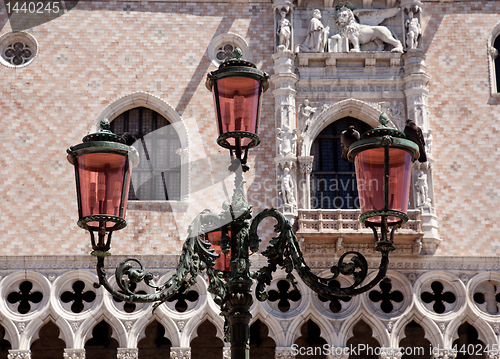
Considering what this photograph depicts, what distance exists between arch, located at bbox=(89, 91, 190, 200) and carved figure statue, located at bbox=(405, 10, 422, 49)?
5097mm

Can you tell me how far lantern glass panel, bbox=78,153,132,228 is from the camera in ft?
23.8

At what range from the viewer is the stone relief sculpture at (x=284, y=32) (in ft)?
55.0

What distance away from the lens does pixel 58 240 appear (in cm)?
1562

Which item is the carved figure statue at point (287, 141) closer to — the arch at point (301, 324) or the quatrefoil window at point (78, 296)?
the arch at point (301, 324)

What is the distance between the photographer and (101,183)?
730cm

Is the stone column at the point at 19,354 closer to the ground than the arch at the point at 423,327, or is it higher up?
closer to the ground

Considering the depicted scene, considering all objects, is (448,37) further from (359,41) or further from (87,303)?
(87,303)

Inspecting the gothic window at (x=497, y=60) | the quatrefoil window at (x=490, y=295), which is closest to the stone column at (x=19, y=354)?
the quatrefoil window at (x=490, y=295)

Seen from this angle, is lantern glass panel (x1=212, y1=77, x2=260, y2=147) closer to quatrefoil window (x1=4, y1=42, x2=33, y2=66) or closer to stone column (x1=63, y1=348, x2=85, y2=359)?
stone column (x1=63, y1=348, x2=85, y2=359)

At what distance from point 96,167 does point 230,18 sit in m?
10.5

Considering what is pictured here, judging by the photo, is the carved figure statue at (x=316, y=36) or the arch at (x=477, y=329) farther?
the carved figure statue at (x=316, y=36)

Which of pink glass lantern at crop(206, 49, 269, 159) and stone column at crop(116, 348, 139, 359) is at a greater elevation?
pink glass lantern at crop(206, 49, 269, 159)

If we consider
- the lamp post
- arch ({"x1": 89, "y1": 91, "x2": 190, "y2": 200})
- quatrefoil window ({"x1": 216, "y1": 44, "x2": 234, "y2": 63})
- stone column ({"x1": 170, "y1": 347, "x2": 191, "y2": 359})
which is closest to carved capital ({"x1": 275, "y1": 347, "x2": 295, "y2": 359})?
stone column ({"x1": 170, "y1": 347, "x2": 191, "y2": 359})

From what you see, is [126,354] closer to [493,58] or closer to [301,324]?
[301,324]
